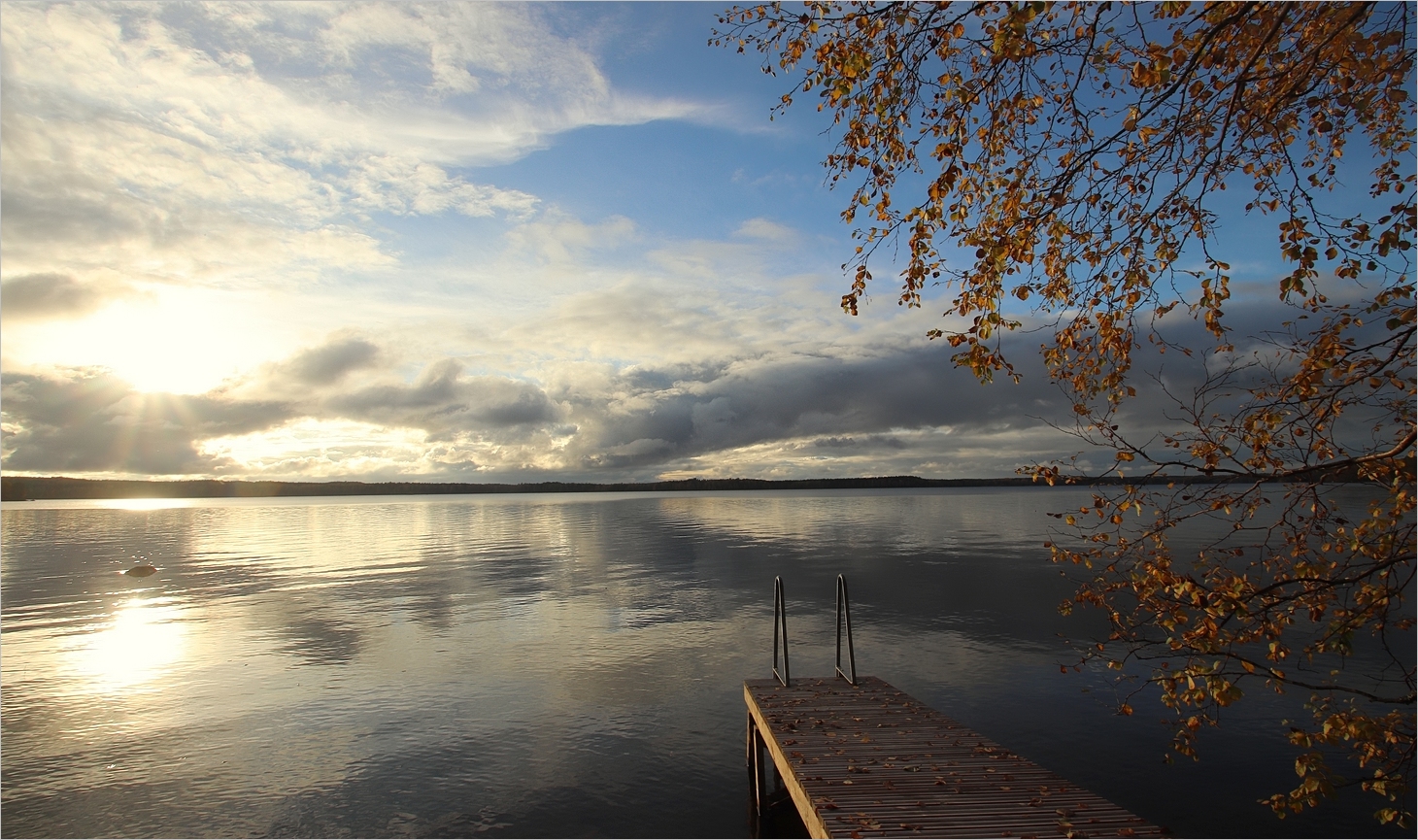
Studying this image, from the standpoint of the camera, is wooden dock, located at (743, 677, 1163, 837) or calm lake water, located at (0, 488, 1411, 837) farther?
calm lake water, located at (0, 488, 1411, 837)

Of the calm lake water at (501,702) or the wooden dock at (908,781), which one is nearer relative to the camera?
the wooden dock at (908,781)

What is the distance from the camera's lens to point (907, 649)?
2191 centimetres

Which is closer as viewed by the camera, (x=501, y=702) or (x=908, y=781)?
(x=908, y=781)

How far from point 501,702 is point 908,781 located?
11333mm

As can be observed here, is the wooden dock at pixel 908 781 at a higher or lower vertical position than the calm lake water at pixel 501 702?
higher

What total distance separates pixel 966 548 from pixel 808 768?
42692 millimetres

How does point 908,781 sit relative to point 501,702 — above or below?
above

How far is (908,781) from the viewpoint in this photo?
887 centimetres

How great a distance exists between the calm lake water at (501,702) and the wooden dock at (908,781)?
229cm

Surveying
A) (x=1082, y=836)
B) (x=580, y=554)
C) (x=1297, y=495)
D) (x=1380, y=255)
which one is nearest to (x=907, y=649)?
(x=1082, y=836)

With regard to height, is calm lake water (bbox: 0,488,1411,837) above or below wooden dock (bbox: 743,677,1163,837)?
below

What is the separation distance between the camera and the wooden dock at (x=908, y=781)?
25.2 ft

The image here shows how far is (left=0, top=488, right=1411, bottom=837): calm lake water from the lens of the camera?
12188 millimetres

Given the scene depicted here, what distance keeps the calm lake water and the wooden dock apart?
229 cm
